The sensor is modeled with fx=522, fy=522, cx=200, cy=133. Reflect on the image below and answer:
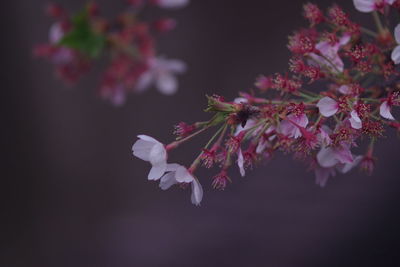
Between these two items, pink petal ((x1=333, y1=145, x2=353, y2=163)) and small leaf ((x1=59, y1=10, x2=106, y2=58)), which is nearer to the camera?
pink petal ((x1=333, y1=145, x2=353, y2=163))

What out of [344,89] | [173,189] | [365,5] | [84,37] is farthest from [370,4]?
[173,189]

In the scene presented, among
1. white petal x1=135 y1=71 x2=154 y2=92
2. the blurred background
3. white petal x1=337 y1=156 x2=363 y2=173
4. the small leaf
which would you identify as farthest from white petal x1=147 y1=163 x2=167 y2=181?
the blurred background

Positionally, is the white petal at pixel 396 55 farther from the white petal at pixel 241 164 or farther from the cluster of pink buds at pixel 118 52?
the cluster of pink buds at pixel 118 52

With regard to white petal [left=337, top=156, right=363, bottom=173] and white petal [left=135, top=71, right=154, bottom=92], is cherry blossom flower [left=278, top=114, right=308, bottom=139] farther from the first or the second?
white petal [left=135, top=71, right=154, bottom=92]

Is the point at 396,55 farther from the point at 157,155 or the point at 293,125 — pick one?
the point at 157,155

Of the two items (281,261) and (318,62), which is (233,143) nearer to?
(318,62)

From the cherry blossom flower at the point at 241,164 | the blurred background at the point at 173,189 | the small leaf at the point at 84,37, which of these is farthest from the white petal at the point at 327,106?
the blurred background at the point at 173,189

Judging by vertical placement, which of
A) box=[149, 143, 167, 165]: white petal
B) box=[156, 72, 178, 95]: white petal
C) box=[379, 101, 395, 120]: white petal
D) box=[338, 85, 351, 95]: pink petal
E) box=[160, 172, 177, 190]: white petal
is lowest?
box=[156, 72, 178, 95]: white petal

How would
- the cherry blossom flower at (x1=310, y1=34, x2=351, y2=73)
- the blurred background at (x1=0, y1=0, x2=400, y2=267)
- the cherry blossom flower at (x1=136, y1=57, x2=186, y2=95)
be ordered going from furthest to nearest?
1. the blurred background at (x1=0, y1=0, x2=400, y2=267)
2. the cherry blossom flower at (x1=136, y1=57, x2=186, y2=95)
3. the cherry blossom flower at (x1=310, y1=34, x2=351, y2=73)
